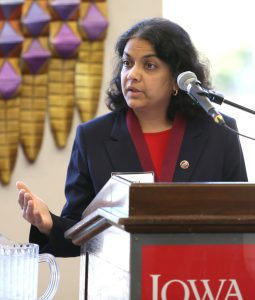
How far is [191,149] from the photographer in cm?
268

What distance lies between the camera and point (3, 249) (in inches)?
84.7

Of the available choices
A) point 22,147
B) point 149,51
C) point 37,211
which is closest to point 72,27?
point 22,147

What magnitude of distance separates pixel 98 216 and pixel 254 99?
8.37 ft

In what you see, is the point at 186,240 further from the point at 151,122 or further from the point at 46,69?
the point at 46,69

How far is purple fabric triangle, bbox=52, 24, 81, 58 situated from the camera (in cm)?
387

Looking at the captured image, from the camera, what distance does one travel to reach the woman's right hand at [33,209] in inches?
85.0

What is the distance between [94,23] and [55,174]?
2.35ft

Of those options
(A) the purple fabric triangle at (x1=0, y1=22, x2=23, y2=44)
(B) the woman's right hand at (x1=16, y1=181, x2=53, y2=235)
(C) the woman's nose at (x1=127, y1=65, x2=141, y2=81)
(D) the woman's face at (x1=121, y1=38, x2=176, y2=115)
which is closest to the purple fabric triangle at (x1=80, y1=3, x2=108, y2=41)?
(A) the purple fabric triangle at (x1=0, y1=22, x2=23, y2=44)

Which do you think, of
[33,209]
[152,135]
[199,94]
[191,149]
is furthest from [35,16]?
[199,94]

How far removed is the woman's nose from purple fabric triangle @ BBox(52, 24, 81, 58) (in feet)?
4.03

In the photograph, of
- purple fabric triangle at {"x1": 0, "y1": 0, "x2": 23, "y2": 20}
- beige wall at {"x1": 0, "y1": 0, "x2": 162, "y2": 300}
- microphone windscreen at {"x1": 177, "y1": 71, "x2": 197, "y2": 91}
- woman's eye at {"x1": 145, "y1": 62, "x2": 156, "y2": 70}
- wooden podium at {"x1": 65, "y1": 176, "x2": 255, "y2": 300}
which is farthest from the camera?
beige wall at {"x1": 0, "y1": 0, "x2": 162, "y2": 300}

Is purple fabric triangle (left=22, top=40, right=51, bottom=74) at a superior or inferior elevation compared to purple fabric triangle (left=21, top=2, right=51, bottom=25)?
inferior

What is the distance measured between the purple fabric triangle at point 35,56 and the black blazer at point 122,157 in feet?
3.75

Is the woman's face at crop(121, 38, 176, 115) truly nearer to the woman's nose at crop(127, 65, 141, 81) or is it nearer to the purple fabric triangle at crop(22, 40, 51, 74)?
the woman's nose at crop(127, 65, 141, 81)
